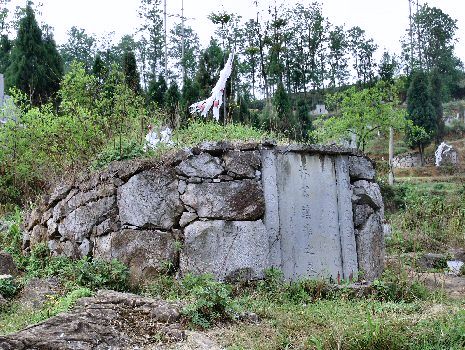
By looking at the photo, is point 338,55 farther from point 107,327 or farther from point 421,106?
point 107,327

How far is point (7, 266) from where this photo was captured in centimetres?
707

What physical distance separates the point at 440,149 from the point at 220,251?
84.6 feet

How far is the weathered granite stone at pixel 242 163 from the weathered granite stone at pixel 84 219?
1.59 meters

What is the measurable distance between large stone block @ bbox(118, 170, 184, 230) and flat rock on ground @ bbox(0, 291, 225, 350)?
1.73 metres

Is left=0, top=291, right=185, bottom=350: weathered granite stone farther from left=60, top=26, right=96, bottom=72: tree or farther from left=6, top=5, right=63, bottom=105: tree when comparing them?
left=60, top=26, right=96, bottom=72: tree

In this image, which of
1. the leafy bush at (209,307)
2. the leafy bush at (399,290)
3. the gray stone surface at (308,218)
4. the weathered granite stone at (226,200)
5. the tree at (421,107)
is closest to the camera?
the leafy bush at (209,307)

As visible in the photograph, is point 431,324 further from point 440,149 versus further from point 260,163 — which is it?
point 440,149

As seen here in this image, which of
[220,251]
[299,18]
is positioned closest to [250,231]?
[220,251]

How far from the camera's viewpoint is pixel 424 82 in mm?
32688

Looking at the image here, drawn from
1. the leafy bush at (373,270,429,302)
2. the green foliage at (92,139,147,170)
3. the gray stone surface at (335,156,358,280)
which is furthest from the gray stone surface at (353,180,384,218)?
the green foliage at (92,139,147,170)

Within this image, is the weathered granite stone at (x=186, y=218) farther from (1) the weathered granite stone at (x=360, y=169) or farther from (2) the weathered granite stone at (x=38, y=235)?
(2) the weathered granite stone at (x=38, y=235)

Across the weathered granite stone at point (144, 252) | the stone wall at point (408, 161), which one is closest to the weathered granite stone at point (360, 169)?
the weathered granite stone at point (144, 252)

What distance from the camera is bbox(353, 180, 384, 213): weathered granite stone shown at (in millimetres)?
7359

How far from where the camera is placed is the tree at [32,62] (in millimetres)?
25016
